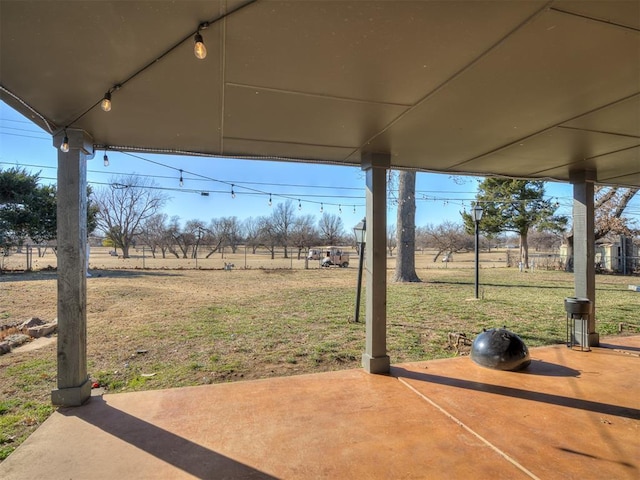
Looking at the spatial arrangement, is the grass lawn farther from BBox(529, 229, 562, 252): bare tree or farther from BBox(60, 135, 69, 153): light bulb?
BBox(529, 229, 562, 252): bare tree

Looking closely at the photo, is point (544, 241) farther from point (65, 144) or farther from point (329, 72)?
point (65, 144)

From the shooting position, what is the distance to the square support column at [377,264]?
3.51m

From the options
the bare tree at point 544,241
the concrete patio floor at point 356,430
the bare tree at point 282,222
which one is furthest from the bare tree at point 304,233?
the concrete patio floor at point 356,430

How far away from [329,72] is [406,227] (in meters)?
11.4

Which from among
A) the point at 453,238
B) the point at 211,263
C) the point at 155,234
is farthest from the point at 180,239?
the point at 453,238

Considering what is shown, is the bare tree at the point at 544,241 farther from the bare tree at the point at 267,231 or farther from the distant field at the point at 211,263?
the bare tree at the point at 267,231

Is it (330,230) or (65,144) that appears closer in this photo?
(65,144)

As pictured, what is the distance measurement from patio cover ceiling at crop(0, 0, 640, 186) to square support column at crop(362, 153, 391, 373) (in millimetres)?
347

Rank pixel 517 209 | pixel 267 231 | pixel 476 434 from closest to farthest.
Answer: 1. pixel 476 434
2. pixel 517 209
3. pixel 267 231

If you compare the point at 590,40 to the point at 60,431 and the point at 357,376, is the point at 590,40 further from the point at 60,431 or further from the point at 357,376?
the point at 60,431

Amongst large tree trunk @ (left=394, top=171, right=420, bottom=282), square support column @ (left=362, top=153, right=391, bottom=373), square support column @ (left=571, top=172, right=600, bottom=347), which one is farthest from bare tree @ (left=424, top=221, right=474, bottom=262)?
square support column @ (left=362, top=153, right=391, bottom=373)

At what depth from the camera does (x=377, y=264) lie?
11.6 ft

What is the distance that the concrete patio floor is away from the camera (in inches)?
78.7

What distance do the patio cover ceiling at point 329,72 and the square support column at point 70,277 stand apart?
26cm
